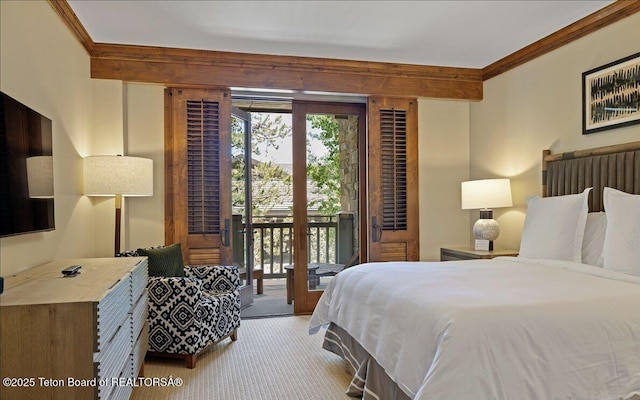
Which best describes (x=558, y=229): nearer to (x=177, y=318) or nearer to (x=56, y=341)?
(x=177, y=318)

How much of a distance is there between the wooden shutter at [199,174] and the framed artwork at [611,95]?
3.21 m

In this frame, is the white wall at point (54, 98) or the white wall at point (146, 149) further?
the white wall at point (146, 149)

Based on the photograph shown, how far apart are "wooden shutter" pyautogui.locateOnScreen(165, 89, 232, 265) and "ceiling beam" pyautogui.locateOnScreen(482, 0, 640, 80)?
287 centimetres

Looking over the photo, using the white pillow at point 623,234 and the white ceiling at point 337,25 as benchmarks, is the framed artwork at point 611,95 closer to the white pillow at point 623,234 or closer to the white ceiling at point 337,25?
the white ceiling at point 337,25

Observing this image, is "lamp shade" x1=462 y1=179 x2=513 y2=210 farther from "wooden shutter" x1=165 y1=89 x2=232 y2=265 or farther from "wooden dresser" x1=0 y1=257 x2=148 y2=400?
"wooden dresser" x1=0 y1=257 x2=148 y2=400

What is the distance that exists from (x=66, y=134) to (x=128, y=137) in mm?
941

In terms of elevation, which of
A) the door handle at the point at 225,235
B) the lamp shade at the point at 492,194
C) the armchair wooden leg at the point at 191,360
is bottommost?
the armchair wooden leg at the point at 191,360

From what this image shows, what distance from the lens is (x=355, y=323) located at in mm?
2604

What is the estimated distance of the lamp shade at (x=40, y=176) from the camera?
2.21 metres

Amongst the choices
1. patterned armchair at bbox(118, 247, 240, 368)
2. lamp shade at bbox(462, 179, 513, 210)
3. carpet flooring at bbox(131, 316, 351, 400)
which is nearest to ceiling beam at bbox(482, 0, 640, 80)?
lamp shade at bbox(462, 179, 513, 210)

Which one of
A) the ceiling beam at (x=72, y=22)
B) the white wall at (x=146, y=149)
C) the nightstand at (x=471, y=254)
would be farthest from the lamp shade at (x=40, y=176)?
the nightstand at (x=471, y=254)

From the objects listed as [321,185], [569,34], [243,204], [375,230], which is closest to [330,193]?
[321,185]

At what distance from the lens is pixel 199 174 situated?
4.15m

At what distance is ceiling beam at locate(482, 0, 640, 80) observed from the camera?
305 centimetres
